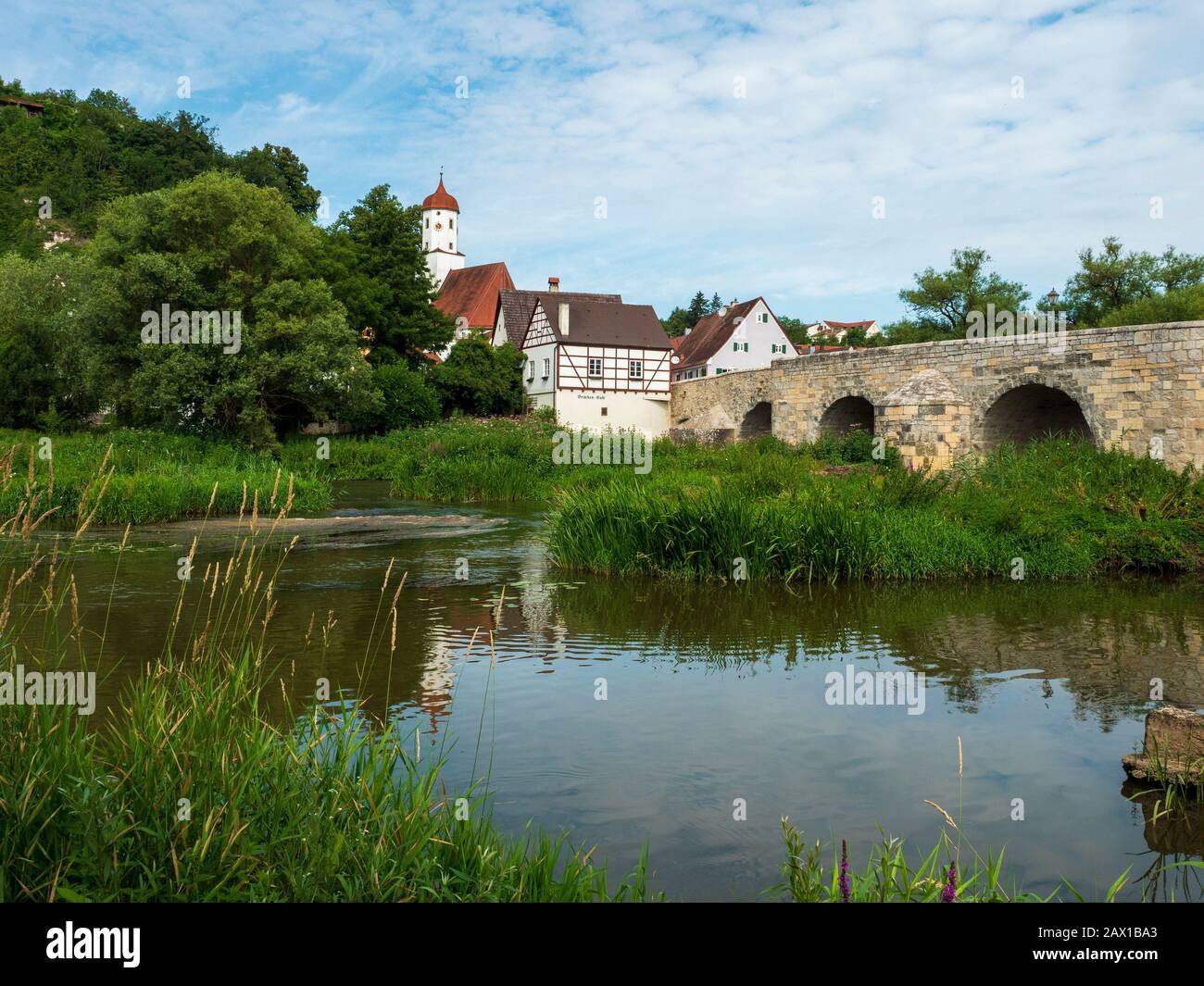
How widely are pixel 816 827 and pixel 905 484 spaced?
966 centimetres

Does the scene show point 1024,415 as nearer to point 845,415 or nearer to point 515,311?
point 845,415

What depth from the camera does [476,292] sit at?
214 feet

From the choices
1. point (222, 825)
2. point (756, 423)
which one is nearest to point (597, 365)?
point (756, 423)

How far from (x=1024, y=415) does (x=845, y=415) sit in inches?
295

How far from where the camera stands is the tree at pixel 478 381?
41938 mm

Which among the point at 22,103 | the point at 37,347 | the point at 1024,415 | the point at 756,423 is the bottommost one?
the point at 1024,415

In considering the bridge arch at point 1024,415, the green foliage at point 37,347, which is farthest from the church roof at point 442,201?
the bridge arch at point 1024,415

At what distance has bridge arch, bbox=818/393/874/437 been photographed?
3012 cm

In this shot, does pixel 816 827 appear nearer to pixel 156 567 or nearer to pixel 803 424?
pixel 156 567

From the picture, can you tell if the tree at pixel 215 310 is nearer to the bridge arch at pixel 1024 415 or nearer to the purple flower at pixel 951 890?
the bridge arch at pixel 1024 415

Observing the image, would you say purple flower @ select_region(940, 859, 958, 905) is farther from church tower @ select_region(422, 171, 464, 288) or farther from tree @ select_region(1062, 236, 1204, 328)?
church tower @ select_region(422, 171, 464, 288)

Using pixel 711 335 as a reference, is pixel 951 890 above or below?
below

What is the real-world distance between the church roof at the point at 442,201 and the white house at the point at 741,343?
26.6 meters

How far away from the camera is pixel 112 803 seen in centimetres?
307
